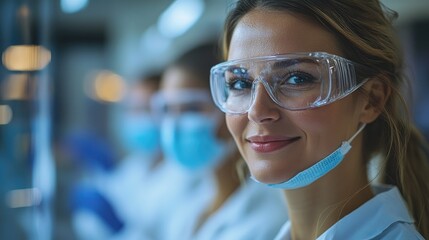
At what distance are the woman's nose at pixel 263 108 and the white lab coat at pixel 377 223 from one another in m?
0.30

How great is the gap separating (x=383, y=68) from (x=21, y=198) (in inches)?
52.7

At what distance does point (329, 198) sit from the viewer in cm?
123

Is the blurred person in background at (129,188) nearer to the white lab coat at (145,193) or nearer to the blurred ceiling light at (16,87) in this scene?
the white lab coat at (145,193)

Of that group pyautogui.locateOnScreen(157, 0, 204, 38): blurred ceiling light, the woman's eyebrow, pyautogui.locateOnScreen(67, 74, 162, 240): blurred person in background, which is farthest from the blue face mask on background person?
the woman's eyebrow


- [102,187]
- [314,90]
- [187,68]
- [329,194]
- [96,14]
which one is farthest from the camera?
[96,14]

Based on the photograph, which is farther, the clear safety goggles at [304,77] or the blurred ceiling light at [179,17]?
the blurred ceiling light at [179,17]

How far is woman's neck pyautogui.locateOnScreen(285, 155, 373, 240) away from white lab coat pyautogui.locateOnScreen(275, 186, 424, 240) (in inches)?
1.7

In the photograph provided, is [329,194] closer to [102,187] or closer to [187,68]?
[187,68]

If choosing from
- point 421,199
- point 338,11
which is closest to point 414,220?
point 421,199

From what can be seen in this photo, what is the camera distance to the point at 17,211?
1850mm

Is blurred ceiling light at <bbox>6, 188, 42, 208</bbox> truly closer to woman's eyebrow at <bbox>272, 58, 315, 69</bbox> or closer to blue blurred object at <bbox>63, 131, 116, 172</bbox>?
woman's eyebrow at <bbox>272, 58, 315, 69</bbox>

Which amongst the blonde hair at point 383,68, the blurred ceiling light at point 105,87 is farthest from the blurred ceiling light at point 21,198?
the blurred ceiling light at point 105,87

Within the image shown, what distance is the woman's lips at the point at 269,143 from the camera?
1136 mm

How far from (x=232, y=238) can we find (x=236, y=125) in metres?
0.70
